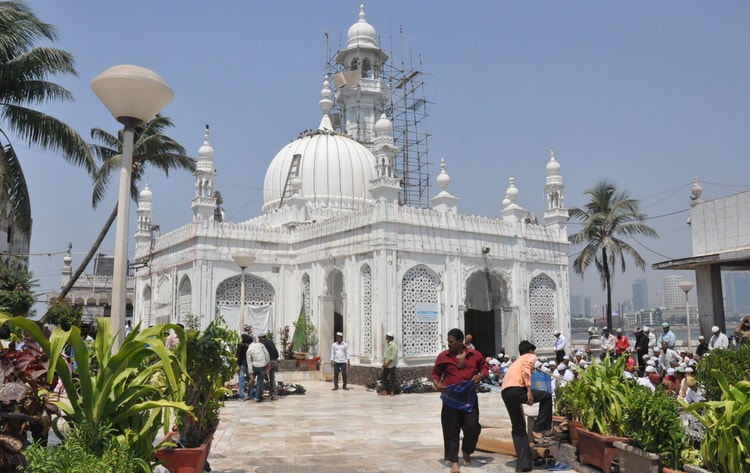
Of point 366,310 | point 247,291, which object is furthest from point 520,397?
point 247,291

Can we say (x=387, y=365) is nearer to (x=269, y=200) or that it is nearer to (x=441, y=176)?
(x=441, y=176)

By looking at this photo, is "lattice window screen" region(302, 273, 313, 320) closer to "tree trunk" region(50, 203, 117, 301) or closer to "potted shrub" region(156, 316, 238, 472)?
"tree trunk" region(50, 203, 117, 301)

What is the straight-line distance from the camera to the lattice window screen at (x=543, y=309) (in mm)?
21156

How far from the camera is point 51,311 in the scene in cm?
2362

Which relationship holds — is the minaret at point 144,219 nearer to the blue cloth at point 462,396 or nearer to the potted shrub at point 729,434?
the blue cloth at point 462,396

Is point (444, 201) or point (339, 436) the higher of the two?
point (444, 201)

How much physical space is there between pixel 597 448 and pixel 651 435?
3.11 feet

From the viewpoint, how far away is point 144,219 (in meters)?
25.6

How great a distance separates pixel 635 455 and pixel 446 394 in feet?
7.21

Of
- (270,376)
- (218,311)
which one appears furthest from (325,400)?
(218,311)

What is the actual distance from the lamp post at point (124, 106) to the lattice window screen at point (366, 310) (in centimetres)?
1249

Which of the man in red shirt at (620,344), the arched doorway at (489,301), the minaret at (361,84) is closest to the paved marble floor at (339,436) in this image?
the man in red shirt at (620,344)

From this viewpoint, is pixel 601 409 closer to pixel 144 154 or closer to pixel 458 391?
pixel 458 391

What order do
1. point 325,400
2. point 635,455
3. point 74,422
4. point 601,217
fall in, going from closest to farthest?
point 74,422, point 635,455, point 325,400, point 601,217
